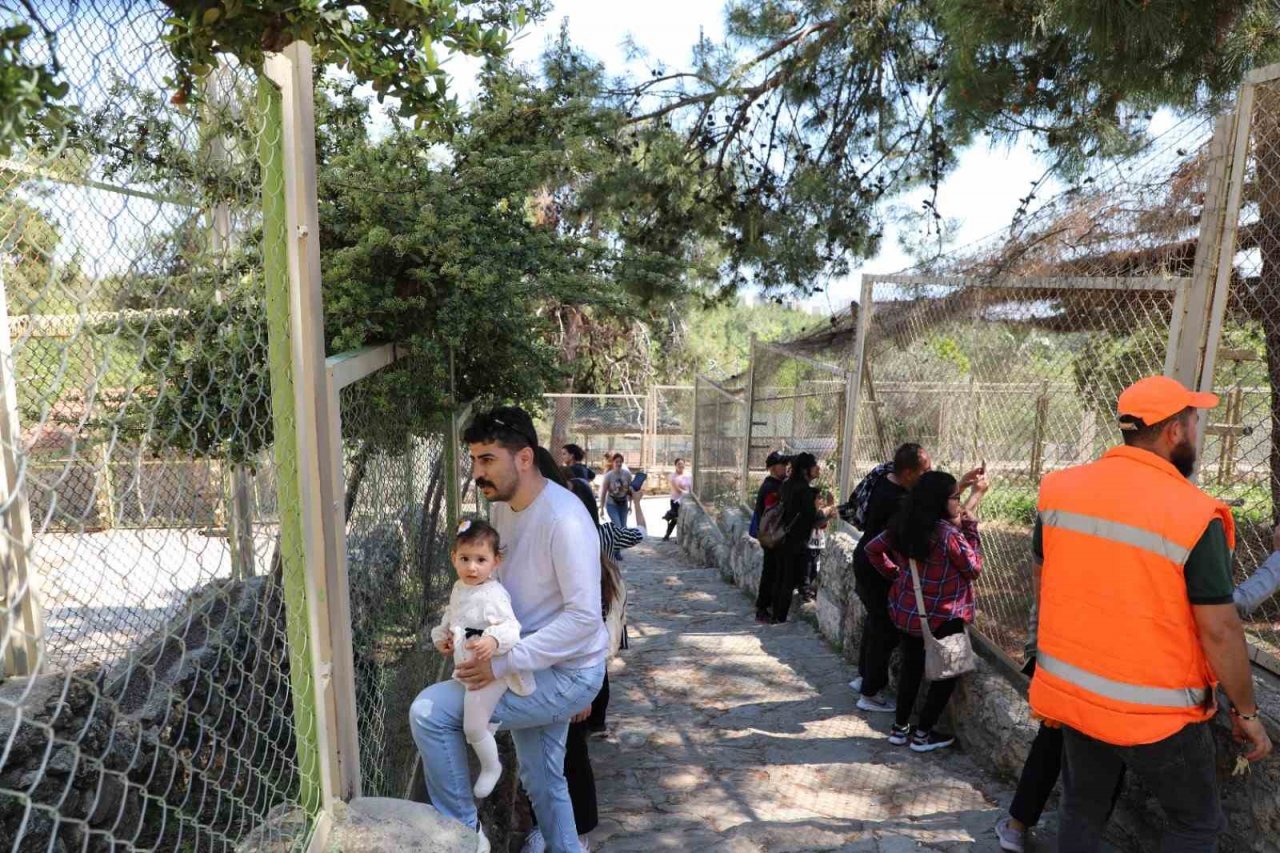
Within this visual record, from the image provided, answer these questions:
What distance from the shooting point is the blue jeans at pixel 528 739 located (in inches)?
108

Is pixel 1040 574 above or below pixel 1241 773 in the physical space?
above

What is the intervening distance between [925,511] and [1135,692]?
1.97 m

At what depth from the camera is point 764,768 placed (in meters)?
4.61

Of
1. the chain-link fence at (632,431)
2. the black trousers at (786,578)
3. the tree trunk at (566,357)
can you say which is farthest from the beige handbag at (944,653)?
the chain-link fence at (632,431)

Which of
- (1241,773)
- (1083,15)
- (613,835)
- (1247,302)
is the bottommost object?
(613,835)

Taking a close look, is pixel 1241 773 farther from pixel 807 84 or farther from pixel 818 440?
pixel 807 84

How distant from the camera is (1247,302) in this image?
3.88m

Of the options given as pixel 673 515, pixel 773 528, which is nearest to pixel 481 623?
pixel 773 528

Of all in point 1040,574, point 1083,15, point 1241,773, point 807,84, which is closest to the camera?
point 1241,773

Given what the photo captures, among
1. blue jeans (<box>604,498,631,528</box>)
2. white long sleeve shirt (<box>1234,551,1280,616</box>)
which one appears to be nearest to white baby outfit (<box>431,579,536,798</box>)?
white long sleeve shirt (<box>1234,551,1280,616</box>)

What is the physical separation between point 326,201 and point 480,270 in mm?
683

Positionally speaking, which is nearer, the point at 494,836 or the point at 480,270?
the point at 480,270

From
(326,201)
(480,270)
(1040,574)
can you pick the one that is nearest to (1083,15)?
(1040,574)

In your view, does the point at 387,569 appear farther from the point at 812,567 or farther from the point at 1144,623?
the point at 812,567
